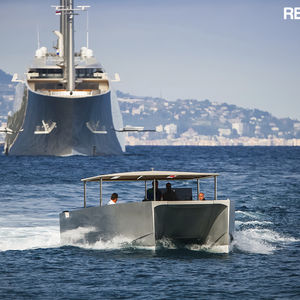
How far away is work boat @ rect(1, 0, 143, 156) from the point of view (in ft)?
274

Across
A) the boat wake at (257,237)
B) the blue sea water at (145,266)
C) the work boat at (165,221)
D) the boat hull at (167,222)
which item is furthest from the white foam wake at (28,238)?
the boat wake at (257,237)

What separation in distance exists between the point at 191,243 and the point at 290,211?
12693 millimetres

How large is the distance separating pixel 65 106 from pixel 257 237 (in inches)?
2433

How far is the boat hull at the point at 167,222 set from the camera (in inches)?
693

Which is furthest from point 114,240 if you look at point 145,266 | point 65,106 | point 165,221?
point 65,106

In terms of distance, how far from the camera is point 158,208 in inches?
689

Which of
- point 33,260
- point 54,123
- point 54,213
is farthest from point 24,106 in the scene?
point 33,260

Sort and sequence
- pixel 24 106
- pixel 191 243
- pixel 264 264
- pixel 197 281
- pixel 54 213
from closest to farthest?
pixel 197 281, pixel 264 264, pixel 191 243, pixel 54 213, pixel 24 106

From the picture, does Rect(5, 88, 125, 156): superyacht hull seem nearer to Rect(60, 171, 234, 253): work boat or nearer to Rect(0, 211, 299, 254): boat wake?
Rect(0, 211, 299, 254): boat wake

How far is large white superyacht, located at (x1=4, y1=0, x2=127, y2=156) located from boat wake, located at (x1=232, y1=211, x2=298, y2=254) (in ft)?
186

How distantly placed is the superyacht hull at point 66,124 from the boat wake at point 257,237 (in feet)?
185

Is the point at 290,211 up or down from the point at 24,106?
down

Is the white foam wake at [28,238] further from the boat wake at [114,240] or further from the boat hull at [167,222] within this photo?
the boat hull at [167,222]

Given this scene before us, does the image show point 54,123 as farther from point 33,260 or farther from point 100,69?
point 33,260
